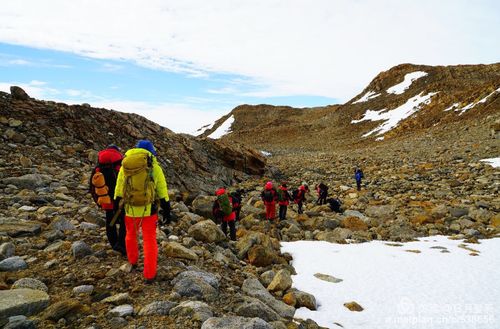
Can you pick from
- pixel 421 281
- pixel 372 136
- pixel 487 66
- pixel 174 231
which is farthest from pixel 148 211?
pixel 487 66

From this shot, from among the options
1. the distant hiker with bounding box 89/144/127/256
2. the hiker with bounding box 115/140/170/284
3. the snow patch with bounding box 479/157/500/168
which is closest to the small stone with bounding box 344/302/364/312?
the hiker with bounding box 115/140/170/284

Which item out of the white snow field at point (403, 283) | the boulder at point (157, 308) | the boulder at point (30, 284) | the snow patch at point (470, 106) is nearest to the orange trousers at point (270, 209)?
the white snow field at point (403, 283)

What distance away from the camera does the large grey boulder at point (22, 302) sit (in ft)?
13.8

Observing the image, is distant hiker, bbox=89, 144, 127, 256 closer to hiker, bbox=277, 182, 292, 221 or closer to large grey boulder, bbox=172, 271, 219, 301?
large grey boulder, bbox=172, 271, 219, 301

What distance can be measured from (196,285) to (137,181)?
1884mm

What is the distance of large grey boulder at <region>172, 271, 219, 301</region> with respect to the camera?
5469 mm

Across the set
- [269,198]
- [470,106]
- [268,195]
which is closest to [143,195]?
[268,195]

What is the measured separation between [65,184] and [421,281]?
10.3 m

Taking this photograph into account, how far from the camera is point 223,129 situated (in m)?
87.9

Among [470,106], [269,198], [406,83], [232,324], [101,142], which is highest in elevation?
[406,83]

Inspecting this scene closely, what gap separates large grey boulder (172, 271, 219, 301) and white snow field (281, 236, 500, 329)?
→ 1748 millimetres

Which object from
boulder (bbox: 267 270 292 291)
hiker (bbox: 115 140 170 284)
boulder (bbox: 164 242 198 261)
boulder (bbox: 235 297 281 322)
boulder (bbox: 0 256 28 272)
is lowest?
boulder (bbox: 267 270 292 291)

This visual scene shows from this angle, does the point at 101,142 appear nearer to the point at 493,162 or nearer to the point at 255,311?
the point at 255,311

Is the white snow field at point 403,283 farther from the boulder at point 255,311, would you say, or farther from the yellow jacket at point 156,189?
the yellow jacket at point 156,189
